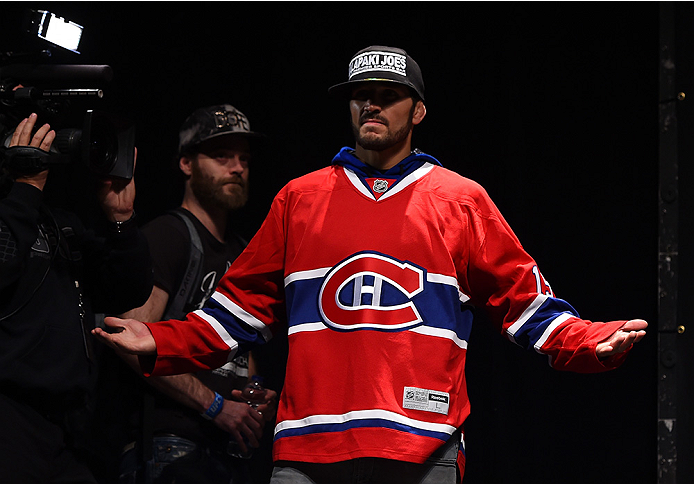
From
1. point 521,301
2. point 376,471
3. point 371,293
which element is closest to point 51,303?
point 371,293

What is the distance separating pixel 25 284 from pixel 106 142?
0.46 meters

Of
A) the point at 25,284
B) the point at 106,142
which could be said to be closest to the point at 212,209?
the point at 106,142

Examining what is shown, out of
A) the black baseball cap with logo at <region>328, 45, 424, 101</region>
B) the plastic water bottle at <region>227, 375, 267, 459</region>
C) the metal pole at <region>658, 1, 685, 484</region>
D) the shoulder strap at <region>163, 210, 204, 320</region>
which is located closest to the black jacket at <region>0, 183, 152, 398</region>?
the shoulder strap at <region>163, 210, 204, 320</region>

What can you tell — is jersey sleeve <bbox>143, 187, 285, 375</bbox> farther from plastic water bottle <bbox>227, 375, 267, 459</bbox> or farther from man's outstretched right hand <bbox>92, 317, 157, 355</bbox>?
plastic water bottle <bbox>227, 375, 267, 459</bbox>

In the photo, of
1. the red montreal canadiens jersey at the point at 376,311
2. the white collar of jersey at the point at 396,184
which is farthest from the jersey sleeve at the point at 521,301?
the white collar of jersey at the point at 396,184

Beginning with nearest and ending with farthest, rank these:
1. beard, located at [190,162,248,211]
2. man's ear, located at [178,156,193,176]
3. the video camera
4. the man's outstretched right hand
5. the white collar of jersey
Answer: the man's outstretched right hand → the white collar of jersey → the video camera → beard, located at [190,162,248,211] → man's ear, located at [178,156,193,176]

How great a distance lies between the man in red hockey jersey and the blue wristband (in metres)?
0.55

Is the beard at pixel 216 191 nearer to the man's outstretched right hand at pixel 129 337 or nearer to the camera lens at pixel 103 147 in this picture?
the camera lens at pixel 103 147

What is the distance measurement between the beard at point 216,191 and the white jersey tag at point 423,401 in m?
1.35

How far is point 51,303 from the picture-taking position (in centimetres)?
237

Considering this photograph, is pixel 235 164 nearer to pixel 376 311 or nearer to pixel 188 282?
pixel 188 282

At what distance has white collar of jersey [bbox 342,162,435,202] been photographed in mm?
2211

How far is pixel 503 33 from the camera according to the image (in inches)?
127

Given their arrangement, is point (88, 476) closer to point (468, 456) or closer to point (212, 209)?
point (212, 209)
